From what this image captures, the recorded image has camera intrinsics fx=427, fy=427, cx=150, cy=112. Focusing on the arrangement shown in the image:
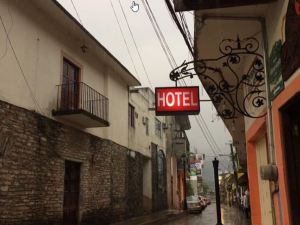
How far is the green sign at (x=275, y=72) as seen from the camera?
4.95 metres

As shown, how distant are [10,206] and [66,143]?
14.1ft

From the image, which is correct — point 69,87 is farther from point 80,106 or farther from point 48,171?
point 48,171

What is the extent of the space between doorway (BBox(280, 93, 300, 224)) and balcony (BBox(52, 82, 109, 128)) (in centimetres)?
1165

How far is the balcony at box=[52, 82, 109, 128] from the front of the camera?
628 inches

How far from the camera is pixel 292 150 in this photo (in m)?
4.78

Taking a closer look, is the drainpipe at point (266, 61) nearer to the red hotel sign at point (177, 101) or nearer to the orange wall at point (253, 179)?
the orange wall at point (253, 179)

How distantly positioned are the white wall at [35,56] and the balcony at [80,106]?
1.27ft

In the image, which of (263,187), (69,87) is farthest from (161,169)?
(263,187)

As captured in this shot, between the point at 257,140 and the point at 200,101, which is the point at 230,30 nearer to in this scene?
the point at 257,140

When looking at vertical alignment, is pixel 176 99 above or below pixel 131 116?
below

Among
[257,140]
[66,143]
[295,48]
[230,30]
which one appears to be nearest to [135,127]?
[66,143]

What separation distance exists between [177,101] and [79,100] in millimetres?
8342

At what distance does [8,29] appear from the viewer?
13.4 m

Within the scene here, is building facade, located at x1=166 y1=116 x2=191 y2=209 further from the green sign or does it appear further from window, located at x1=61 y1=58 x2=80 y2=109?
the green sign
